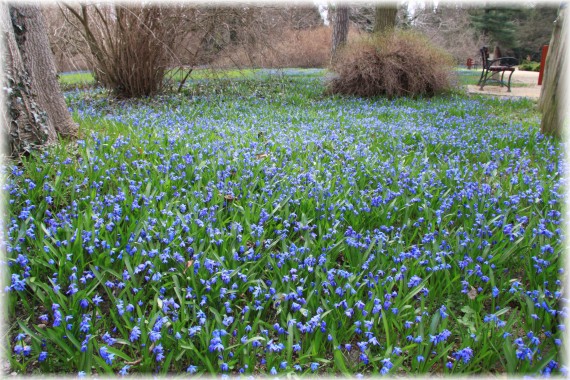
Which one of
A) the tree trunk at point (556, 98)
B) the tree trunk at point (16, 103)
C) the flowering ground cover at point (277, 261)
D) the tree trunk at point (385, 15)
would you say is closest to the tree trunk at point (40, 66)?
the tree trunk at point (16, 103)

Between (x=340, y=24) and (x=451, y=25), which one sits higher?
(x=451, y=25)

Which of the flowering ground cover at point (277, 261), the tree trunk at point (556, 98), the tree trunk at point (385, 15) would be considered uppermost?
the tree trunk at point (385, 15)

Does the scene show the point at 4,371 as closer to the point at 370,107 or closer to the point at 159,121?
the point at 159,121

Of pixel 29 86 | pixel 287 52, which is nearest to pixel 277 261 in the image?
pixel 29 86

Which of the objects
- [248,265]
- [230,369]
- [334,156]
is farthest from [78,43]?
[230,369]

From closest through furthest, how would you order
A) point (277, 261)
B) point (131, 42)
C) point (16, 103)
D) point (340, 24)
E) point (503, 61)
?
point (277, 261) → point (16, 103) → point (131, 42) → point (340, 24) → point (503, 61)

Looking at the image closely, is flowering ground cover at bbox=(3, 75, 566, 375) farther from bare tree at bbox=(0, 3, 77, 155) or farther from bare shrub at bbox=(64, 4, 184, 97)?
bare shrub at bbox=(64, 4, 184, 97)

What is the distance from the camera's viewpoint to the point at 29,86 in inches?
136

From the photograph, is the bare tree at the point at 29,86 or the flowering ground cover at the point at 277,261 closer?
the flowering ground cover at the point at 277,261

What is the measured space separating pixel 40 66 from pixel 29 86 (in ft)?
1.78

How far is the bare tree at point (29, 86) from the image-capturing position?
331cm

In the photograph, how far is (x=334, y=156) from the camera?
13.7 feet

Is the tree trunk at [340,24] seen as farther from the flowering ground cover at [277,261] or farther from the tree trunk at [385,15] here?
the flowering ground cover at [277,261]

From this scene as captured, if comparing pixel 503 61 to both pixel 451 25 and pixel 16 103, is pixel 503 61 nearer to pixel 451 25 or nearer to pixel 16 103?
pixel 451 25
